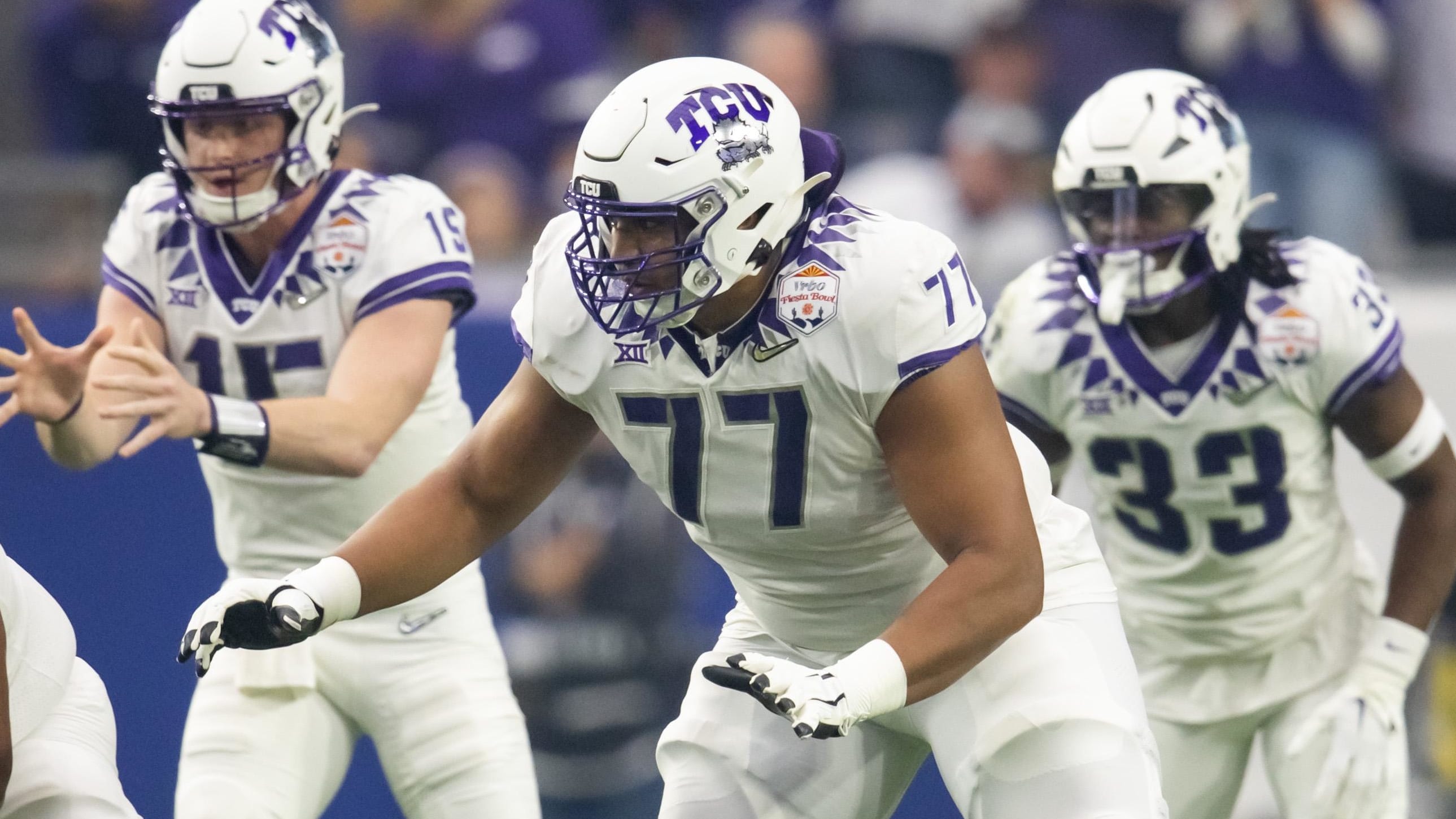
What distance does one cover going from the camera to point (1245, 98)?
7.08m

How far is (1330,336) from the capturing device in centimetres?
409

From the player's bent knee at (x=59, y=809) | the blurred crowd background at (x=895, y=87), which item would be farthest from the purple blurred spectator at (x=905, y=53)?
the player's bent knee at (x=59, y=809)

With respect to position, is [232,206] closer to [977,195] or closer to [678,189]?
[678,189]

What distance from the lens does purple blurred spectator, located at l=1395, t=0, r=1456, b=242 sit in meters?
7.29

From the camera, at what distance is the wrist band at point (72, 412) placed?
3.67 meters

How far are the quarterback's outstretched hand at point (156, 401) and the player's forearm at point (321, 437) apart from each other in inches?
5.7

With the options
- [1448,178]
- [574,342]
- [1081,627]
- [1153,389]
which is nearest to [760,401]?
[574,342]

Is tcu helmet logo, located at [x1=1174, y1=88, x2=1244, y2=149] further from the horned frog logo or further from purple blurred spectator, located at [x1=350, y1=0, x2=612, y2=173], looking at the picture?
purple blurred spectator, located at [x1=350, y1=0, x2=612, y2=173]

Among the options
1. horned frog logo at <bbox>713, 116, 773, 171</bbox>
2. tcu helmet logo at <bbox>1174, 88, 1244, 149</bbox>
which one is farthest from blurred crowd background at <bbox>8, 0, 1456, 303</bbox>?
horned frog logo at <bbox>713, 116, 773, 171</bbox>

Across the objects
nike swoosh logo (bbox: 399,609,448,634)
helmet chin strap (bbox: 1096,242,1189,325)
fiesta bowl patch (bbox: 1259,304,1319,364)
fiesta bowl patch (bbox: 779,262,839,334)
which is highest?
fiesta bowl patch (bbox: 779,262,839,334)

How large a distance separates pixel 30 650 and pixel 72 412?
2.07 feet

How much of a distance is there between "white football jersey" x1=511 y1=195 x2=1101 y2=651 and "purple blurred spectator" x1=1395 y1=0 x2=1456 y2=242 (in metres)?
4.47

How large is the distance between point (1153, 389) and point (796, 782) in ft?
4.25

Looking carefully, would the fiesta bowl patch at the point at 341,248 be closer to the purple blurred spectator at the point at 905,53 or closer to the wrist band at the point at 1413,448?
the wrist band at the point at 1413,448
